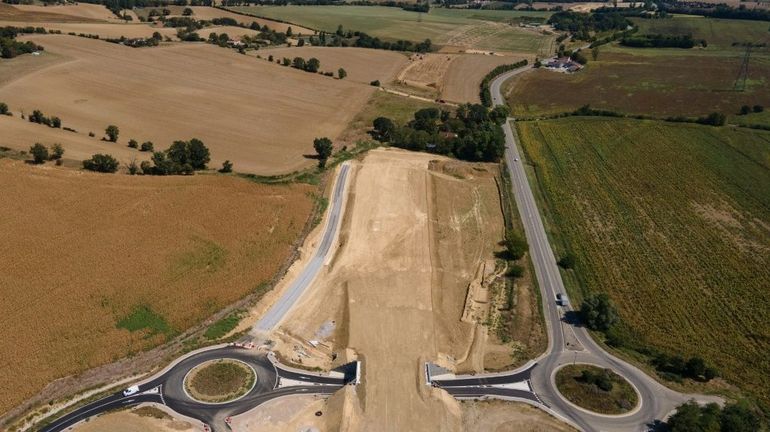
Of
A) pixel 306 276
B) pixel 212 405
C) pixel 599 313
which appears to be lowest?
pixel 212 405

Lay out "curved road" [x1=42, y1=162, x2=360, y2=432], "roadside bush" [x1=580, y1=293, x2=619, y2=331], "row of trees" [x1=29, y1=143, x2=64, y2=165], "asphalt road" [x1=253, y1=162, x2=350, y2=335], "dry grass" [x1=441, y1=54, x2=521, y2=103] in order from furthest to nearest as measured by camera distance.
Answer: "dry grass" [x1=441, y1=54, x2=521, y2=103], "row of trees" [x1=29, y1=143, x2=64, y2=165], "asphalt road" [x1=253, y1=162, x2=350, y2=335], "roadside bush" [x1=580, y1=293, x2=619, y2=331], "curved road" [x1=42, y1=162, x2=360, y2=432]

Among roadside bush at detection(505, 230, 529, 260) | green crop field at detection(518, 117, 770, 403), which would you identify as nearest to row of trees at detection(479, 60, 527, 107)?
green crop field at detection(518, 117, 770, 403)

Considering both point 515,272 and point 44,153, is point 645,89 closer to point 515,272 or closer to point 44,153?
point 515,272

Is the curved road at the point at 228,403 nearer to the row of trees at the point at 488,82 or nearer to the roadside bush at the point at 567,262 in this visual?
the roadside bush at the point at 567,262

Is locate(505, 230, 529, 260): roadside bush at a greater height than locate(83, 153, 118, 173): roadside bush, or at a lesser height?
lesser

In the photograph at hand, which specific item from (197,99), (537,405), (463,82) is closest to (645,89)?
(463,82)

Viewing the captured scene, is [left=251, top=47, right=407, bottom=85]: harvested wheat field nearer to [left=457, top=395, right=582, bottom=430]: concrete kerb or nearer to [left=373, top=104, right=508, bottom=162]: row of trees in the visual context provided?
[left=373, top=104, right=508, bottom=162]: row of trees
